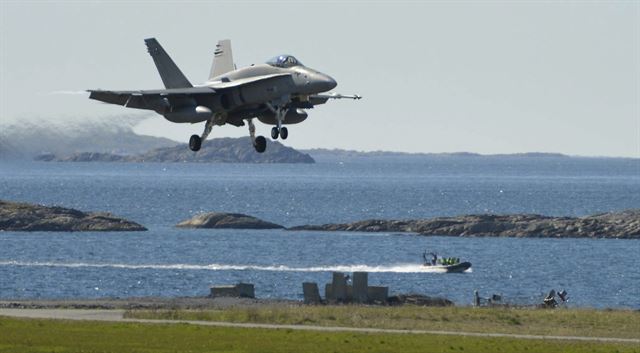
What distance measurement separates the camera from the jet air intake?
70.4 m

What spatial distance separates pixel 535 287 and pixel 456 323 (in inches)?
2419

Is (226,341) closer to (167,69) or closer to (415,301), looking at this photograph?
(167,69)

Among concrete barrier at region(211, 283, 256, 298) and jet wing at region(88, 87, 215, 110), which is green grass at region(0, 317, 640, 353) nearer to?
jet wing at region(88, 87, 215, 110)

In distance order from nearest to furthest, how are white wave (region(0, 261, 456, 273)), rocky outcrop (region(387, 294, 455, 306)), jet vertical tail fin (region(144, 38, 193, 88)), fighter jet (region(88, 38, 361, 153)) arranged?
fighter jet (region(88, 38, 361, 153)) < jet vertical tail fin (region(144, 38, 193, 88)) < rocky outcrop (region(387, 294, 455, 306)) < white wave (region(0, 261, 456, 273))

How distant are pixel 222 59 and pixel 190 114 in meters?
5.46

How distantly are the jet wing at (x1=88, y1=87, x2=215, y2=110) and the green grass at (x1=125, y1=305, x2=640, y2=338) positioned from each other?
38.8 ft

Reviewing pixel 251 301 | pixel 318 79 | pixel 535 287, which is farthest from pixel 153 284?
pixel 318 79

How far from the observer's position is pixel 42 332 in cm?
6881

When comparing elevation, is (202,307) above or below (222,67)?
below

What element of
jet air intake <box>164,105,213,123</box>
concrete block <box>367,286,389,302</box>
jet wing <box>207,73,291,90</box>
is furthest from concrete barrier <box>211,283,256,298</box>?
jet wing <box>207,73,291,90</box>

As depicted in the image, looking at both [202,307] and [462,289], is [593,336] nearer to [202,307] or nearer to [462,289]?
[202,307]

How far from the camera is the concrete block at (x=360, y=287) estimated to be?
3708 inches

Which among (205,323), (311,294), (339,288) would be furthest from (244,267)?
(205,323)

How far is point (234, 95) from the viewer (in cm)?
7031
